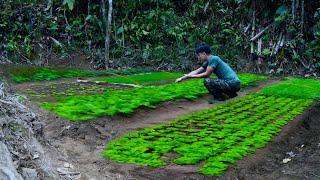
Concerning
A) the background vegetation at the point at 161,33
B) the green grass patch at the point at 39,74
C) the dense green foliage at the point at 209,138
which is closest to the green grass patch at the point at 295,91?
the dense green foliage at the point at 209,138

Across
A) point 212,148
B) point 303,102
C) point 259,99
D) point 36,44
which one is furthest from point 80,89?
point 36,44

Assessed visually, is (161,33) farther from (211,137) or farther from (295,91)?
(211,137)

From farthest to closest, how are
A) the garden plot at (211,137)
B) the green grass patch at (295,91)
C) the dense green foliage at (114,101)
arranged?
the green grass patch at (295,91), the dense green foliage at (114,101), the garden plot at (211,137)

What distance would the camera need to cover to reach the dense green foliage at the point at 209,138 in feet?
23.0

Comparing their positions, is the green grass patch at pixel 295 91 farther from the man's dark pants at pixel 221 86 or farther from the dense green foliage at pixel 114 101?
the man's dark pants at pixel 221 86

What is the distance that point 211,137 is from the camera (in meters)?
8.45

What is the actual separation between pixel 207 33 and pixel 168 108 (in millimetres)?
15201

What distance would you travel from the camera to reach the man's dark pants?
1217cm

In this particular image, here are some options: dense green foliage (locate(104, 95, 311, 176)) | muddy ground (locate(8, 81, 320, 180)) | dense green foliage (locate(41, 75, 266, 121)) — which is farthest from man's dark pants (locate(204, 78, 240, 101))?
muddy ground (locate(8, 81, 320, 180))

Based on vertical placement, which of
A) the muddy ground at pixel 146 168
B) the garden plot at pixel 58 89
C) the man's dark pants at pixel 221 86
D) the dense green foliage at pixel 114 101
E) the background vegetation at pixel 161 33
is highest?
the background vegetation at pixel 161 33

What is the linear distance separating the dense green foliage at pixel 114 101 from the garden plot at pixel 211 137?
1.14m

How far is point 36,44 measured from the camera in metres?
23.6

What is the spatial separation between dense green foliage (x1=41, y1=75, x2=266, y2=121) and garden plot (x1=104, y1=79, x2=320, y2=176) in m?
1.14

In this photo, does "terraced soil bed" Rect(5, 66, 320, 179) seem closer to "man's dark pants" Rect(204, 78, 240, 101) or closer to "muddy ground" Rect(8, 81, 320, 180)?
"muddy ground" Rect(8, 81, 320, 180)
